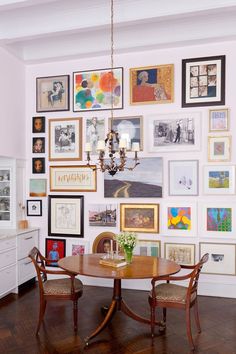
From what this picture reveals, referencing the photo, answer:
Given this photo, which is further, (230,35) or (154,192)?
(154,192)

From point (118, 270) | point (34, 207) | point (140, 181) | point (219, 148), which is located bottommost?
point (118, 270)

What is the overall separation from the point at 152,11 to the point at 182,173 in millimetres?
2314

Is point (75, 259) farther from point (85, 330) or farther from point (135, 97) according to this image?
point (135, 97)

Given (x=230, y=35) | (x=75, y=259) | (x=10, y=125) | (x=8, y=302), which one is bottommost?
(x=8, y=302)

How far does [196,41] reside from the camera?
4930mm

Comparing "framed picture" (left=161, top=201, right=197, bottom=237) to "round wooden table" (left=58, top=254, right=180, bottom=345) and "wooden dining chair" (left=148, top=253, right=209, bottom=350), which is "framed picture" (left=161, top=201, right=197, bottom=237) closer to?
"round wooden table" (left=58, top=254, right=180, bottom=345)

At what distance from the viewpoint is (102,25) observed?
4.43 meters

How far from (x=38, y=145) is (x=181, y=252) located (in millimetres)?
2988

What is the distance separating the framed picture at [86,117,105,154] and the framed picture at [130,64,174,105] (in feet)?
2.06

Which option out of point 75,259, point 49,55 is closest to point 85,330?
point 75,259

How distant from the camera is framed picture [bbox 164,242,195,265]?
16.6ft

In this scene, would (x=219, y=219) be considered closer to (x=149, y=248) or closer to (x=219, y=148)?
(x=219, y=148)

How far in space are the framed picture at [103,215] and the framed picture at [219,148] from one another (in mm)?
1726

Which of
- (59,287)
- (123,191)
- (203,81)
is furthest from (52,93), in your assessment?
(59,287)
